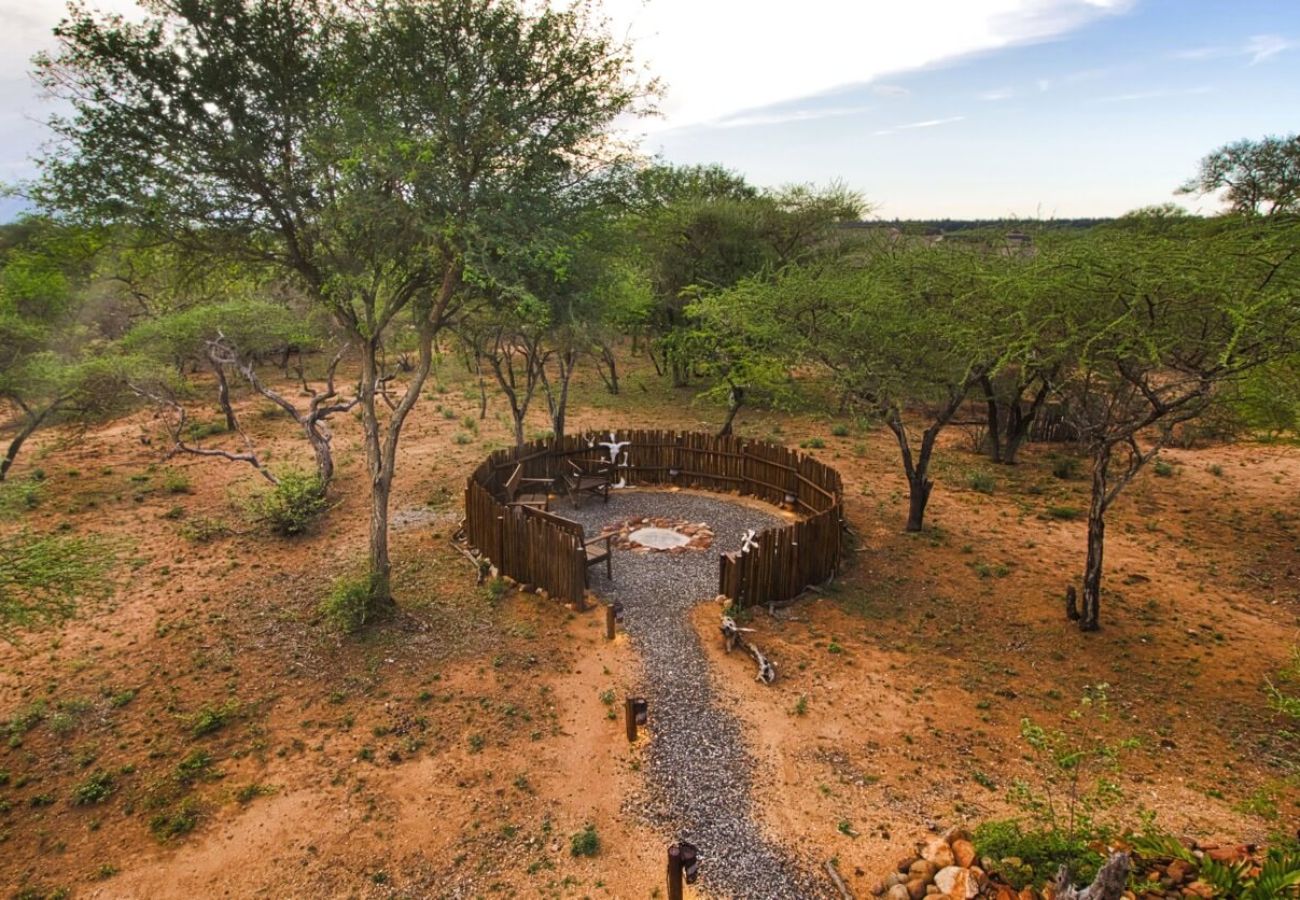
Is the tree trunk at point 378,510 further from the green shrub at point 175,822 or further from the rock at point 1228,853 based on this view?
the rock at point 1228,853

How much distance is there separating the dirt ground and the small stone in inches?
19.2

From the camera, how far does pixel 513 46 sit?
10.0 meters

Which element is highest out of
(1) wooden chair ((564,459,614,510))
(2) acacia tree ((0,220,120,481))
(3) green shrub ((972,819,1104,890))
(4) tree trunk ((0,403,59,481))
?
(2) acacia tree ((0,220,120,481))

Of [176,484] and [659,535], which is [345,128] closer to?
[659,535]

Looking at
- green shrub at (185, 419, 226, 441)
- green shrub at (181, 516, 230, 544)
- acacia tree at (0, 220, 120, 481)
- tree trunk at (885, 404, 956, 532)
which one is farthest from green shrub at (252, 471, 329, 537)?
tree trunk at (885, 404, 956, 532)

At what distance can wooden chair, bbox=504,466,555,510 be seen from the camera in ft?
48.9

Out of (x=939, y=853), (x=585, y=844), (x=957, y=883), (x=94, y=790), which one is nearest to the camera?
(x=957, y=883)

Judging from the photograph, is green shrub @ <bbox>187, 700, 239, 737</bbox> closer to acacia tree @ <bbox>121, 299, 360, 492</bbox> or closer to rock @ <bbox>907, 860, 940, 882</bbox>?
rock @ <bbox>907, 860, 940, 882</bbox>

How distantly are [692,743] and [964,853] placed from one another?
316cm

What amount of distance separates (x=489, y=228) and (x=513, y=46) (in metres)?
3.04

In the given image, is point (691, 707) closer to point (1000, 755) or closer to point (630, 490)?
point (1000, 755)

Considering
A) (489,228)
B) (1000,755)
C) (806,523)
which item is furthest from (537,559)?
(1000,755)

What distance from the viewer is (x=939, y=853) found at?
613 cm

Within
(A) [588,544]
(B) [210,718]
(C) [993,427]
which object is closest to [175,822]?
(B) [210,718]
